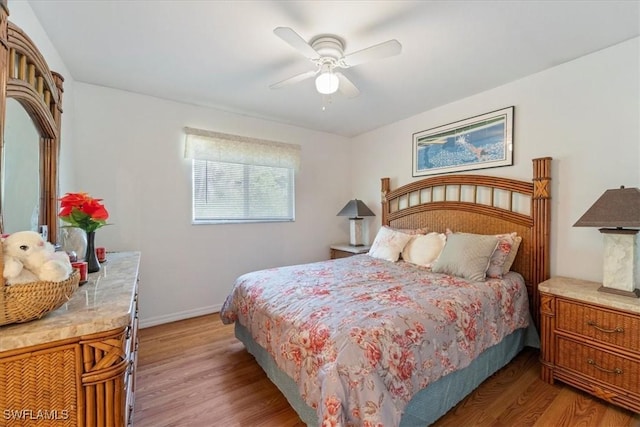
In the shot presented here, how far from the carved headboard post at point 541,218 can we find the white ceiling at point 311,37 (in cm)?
89

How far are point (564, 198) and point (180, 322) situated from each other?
12.9 feet

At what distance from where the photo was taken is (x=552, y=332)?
1965 millimetres

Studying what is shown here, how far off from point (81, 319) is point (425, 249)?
2.61 m

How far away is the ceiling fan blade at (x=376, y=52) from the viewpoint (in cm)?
164

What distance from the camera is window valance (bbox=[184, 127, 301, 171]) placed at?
317cm

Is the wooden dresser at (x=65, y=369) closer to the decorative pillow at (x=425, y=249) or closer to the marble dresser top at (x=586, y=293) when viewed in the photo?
the decorative pillow at (x=425, y=249)

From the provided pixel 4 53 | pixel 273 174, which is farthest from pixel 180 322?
pixel 4 53

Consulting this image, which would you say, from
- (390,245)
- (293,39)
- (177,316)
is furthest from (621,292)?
(177,316)

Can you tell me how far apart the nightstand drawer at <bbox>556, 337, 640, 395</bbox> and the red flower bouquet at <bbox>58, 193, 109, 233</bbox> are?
10.0 feet

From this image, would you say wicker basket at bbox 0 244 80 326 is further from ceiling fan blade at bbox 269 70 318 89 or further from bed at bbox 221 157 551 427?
ceiling fan blade at bbox 269 70 318 89

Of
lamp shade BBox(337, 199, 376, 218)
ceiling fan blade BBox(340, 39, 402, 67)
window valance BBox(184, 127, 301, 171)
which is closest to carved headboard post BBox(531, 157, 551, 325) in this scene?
ceiling fan blade BBox(340, 39, 402, 67)

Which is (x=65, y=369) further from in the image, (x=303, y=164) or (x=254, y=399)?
(x=303, y=164)

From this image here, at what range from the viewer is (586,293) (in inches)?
71.7

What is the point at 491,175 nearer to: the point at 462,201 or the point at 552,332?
the point at 462,201
